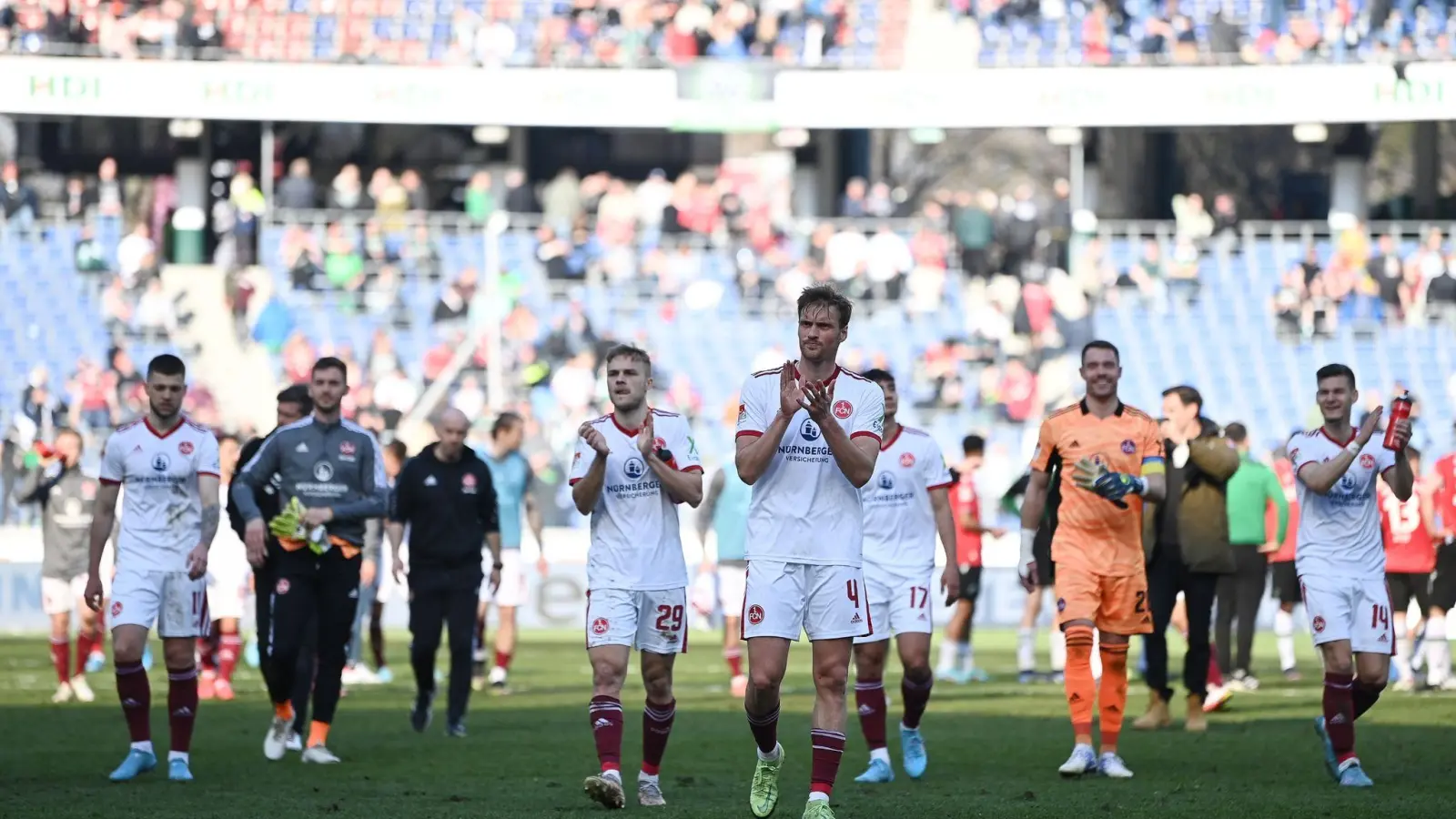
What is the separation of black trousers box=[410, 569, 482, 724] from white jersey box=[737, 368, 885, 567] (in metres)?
5.43

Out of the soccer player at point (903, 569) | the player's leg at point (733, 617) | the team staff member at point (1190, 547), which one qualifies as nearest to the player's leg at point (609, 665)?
the soccer player at point (903, 569)

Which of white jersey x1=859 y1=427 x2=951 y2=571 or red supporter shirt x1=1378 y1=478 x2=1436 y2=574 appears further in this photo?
red supporter shirt x1=1378 y1=478 x2=1436 y2=574

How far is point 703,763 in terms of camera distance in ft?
41.4

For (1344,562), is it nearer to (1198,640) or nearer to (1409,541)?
(1198,640)

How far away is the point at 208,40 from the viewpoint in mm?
34812

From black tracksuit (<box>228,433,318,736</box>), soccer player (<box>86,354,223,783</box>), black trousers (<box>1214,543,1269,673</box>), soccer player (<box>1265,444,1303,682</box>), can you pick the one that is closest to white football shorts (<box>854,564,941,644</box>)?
black tracksuit (<box>228,433,318,736</box>)

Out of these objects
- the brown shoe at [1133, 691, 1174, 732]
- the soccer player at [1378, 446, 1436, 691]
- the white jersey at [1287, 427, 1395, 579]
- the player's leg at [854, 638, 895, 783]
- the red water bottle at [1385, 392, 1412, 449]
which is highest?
the red water bottle at [1385, 392, 1412, 449]

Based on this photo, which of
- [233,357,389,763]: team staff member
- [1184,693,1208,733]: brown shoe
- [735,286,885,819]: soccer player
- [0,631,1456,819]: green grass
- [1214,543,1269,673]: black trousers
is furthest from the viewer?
[1214,543,1269,673]: black trousers

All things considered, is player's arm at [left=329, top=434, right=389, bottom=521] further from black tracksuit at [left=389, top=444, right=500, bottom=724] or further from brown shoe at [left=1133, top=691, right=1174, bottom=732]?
brown shoe at [left=1133, top=691, right=1174, bottom=732]

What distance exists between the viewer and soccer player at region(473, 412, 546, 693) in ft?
58.6

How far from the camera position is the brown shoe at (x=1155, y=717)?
1463 centimetres

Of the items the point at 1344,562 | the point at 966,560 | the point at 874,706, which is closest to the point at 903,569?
the point at 874,706

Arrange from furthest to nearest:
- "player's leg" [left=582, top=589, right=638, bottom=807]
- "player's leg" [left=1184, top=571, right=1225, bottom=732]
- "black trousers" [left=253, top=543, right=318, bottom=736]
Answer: "player's leg" [left=1184, top=571, right=1225, bottom=732], "black trousers" [left=253, top=543, right=318, bottom=736], "player's leg" [left=582, top=589, right=638, bottom=807]

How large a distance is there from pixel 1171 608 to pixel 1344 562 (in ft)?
11.1
